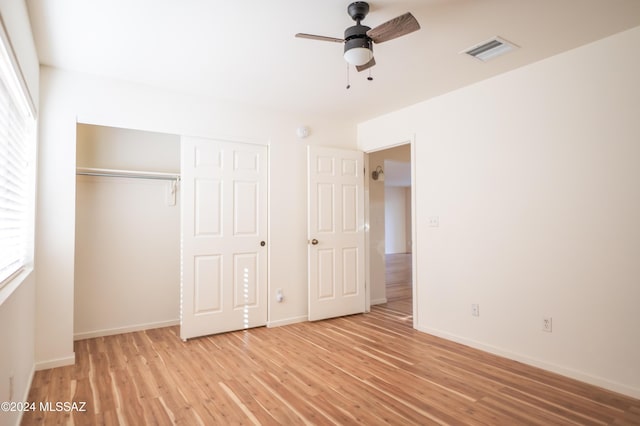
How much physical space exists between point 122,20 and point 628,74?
11.4 feet

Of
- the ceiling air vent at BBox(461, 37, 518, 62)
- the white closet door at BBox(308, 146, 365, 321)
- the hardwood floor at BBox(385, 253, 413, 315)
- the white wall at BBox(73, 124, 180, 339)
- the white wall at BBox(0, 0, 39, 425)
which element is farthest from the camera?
the hardwood floor at BBox(385, 253, 413, 315)

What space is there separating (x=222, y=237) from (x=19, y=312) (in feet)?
6.15

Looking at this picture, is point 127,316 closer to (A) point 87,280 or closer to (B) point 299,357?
(A) point 87,280

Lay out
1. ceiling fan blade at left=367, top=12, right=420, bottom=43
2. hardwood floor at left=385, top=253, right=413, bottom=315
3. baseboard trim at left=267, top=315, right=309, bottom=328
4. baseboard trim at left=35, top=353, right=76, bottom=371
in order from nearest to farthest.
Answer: ceiling fan blade at left=367, top=12, right=420, bottom=43, baseboard trim at left=35, top=353, right=76, bottom=371, baseboard trim at left=267, top=315, right=309, bottom=328, hardwood floor at left=385, top=253, right=413, bottom=315

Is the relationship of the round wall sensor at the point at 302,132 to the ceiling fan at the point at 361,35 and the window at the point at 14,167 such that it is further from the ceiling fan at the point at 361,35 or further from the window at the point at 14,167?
the window at the point at 14,167

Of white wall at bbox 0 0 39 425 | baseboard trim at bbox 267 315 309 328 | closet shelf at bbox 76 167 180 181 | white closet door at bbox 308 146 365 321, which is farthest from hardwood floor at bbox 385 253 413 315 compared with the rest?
white wall at bbox 0 0 39 425

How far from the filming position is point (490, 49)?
272cm

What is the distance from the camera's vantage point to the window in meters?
1.94

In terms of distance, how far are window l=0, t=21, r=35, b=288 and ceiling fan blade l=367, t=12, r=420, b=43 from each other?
1853 millimetres

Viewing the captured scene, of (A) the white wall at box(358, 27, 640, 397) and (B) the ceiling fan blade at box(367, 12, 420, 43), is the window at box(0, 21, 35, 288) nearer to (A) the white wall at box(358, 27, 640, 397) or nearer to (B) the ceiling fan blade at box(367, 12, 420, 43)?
(B) the ceiling fan blade at box(367, 12, 420, 43)

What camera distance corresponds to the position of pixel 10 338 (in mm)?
1925

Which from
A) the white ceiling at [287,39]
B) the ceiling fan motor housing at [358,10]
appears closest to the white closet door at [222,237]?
the white ceiling at [287,39]

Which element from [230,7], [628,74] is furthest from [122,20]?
[628,74]

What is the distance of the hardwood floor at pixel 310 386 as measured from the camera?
7.13ft
